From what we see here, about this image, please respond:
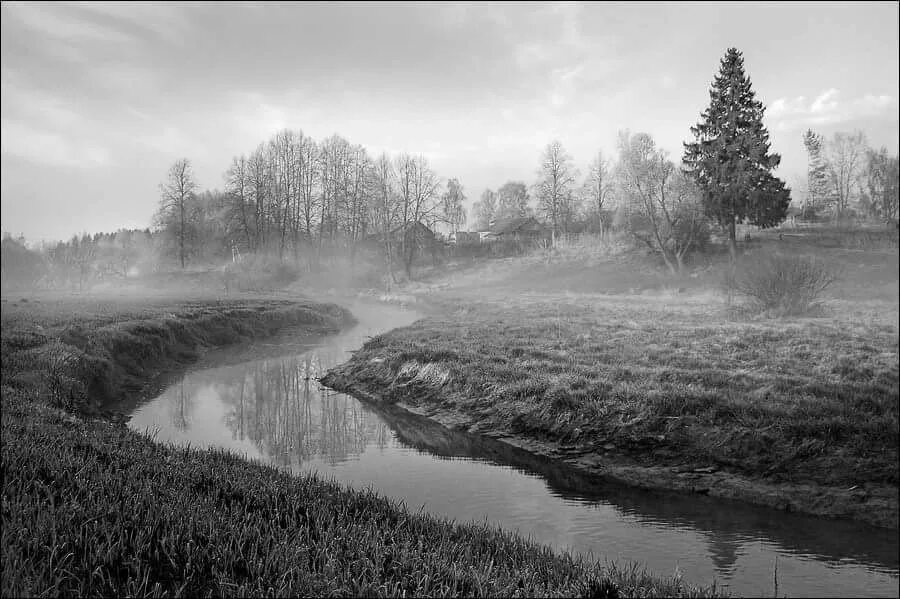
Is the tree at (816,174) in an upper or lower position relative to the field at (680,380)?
upper

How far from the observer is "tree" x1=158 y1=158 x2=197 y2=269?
994 inches

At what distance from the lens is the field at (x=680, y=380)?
6871 millimetres

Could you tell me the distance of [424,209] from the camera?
31.5m

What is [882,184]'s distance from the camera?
10.1m

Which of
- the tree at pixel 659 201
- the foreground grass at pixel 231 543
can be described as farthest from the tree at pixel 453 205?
the foreground grass at pixel 231 543

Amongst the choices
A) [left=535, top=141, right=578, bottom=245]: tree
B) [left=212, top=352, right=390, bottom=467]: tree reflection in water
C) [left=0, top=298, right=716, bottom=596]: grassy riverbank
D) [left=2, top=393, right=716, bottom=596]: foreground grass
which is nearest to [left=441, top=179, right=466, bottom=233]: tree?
[left=535, top=141, right=578, bottom=245]: tree

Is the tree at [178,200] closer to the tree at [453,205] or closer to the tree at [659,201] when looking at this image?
the tree at [453,205]

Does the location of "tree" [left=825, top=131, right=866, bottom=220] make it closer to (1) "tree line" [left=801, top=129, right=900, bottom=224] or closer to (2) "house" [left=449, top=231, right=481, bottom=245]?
(1) "tree line" [left=801, top=129, right=900, bottom=224]

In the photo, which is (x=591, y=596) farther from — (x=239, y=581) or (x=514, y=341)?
(x=514, y=341)

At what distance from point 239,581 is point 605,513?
456cm

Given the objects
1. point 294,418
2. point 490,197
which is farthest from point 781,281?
point 490,197

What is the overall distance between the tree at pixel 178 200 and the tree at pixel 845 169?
24.7m

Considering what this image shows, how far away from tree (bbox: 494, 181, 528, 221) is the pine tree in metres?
7.36

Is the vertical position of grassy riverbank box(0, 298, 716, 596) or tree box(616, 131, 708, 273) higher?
tree box(616, 131, 708, 273)
